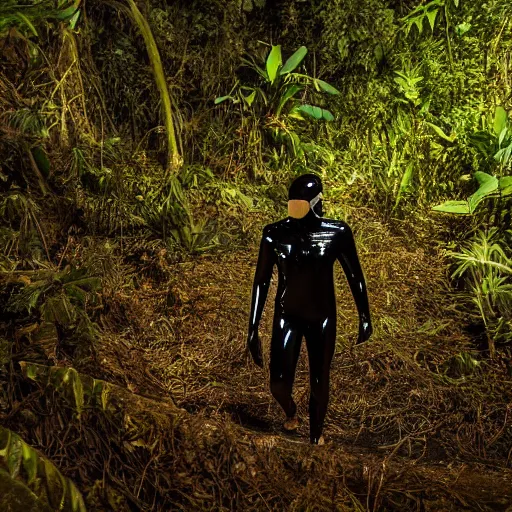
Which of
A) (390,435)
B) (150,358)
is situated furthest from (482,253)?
(150,358)

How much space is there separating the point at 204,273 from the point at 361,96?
1917mm

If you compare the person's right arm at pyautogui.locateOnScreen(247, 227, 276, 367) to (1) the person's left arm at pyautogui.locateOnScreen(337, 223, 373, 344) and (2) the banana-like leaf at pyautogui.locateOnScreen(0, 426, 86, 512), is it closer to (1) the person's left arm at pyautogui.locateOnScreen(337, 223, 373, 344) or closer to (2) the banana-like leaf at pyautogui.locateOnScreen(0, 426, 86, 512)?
(1) the person's left arm at pyautogui.locateOnScreen(337, 223, 373, 344)

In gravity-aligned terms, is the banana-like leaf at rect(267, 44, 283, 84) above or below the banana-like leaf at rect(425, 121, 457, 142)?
above

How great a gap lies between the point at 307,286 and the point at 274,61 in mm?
2555

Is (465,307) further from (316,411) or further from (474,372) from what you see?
(316,411)

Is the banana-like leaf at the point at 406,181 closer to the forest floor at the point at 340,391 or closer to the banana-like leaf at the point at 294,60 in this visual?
the forest floor at the point at 340,391

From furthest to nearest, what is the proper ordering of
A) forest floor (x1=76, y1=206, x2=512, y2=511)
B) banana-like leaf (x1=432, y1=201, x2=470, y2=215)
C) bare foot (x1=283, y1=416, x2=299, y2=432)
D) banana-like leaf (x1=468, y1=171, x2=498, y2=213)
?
banana-like leaf (x1=432, y1=201, x2=470, y2=215) < banana-like leaf (x1=468, y1=171, x2=498, y2=213) < bare foot (x1=283, y1=416, x2=299, y2=432) < forest floor (x1=76, y1=206, x2=512, y2=511)

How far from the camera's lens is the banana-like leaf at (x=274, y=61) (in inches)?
187

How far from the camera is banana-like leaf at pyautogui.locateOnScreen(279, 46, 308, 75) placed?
15.4 ft

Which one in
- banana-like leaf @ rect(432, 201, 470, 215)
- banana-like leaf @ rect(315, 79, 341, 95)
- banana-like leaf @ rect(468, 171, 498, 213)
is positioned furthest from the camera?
banana-like leaf @ rect(315, 79, 341, 95)

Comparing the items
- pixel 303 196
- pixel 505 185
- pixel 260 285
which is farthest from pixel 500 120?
pixel 260 285

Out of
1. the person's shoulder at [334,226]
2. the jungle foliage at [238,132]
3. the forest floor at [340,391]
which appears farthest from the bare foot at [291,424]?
the jungle foliage at [238,132]

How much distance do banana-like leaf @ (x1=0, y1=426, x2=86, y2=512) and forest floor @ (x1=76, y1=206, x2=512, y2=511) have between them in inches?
14.6

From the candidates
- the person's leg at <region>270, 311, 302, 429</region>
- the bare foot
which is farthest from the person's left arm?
the bare foot
